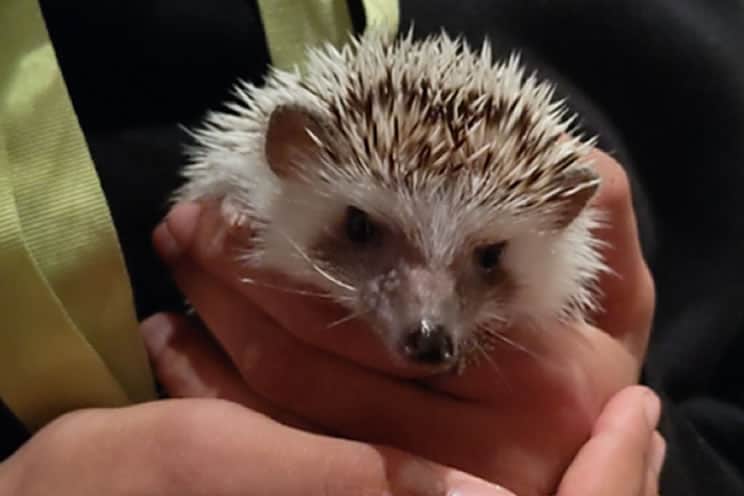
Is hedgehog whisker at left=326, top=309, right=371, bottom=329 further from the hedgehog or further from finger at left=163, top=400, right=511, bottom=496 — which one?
finger at left=163, top=400, right=511, bottom=496

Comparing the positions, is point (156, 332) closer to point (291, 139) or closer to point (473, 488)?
point (291, 139)

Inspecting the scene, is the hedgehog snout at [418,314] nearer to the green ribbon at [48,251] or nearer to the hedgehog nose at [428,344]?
the hedgehog nose at [428,344]

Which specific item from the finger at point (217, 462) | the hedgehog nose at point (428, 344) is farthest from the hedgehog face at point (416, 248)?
the finger at point (217, 462)

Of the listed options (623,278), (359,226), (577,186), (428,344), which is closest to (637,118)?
(623,278)

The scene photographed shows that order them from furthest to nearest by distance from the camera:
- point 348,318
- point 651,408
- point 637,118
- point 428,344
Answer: point 637,118 → point 651,408 → point 348,318 → point 428,344

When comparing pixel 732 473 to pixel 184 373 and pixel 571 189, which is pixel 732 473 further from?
pixel 184 373
